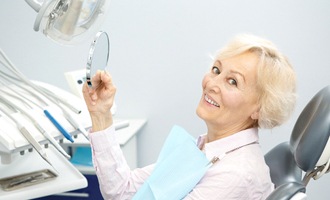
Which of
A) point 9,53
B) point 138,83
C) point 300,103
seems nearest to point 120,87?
point 138,83

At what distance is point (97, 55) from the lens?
3.30ft

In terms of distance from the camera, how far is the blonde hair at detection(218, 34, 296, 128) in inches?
44.6

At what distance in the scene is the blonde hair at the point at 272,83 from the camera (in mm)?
1133

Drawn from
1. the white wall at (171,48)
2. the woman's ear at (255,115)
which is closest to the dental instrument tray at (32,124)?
the woman's ear at (255,115)

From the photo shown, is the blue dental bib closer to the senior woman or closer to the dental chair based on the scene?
the senior woman

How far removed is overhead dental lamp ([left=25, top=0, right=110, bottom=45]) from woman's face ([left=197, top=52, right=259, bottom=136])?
0.32 metres

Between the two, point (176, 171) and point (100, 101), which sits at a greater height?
point (100, 101)

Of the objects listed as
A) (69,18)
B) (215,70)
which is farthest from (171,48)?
(69,18)

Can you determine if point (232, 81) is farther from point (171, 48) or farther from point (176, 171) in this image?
point (171, 48)

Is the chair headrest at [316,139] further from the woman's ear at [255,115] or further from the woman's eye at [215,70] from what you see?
the woman's eye at [215,70]

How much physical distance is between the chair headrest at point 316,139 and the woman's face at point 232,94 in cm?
15

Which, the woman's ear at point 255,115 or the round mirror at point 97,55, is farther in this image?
the woman's ear at point 255,115

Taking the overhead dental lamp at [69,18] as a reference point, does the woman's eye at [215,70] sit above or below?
below

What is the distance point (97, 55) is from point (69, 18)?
0.34 ft
